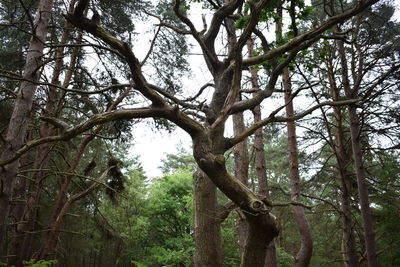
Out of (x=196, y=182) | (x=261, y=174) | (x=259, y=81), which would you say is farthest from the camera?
(x=259, y=81)

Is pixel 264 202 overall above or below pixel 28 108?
below

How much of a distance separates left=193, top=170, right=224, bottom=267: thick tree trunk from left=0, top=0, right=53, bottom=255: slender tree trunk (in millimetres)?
2626

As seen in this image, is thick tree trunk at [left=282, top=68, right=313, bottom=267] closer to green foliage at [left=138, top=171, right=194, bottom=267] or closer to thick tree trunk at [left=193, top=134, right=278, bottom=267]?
thick tree trunk at [left=193, top=134, right=278, bottom=267]

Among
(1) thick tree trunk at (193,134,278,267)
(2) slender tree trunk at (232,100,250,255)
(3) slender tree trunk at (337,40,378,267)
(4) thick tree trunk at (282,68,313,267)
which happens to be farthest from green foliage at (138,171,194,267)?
(1) thick tree trunk at (193,134,278,267)

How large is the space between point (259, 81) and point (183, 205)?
419 inches

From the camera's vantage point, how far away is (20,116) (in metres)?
4.39

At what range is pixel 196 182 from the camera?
4.75m

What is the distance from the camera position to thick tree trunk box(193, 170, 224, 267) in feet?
14.1

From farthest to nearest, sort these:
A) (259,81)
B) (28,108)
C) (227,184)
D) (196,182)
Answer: (259,81)
(196,182)
(28,108)
(227,184)

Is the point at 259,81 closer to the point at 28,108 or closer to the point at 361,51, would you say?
the point at 361,51

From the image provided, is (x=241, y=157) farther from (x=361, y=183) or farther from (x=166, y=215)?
(x=166, y=215)

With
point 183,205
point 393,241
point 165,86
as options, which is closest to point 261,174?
point 165,86

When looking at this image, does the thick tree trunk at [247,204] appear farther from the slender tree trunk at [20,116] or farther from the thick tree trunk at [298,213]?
the thick tree trunk at [298,213]

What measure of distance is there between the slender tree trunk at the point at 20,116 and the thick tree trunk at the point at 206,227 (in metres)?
2.63
